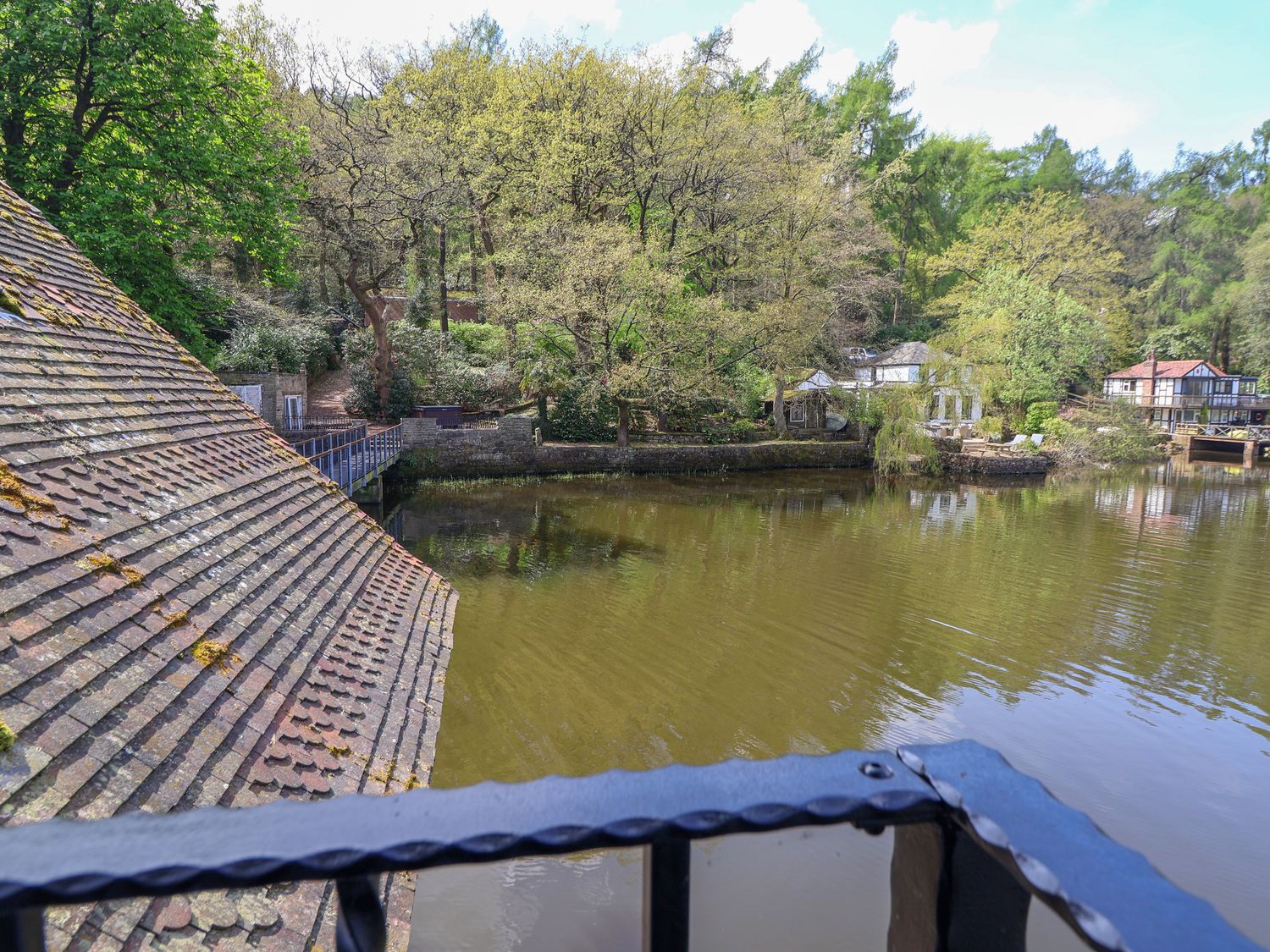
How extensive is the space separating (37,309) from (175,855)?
611 cm

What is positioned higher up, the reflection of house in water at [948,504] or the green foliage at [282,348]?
the green foliage at [282,348]

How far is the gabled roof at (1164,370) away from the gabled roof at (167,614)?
159 ft

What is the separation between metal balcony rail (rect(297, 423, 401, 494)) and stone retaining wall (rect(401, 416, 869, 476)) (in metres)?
2.29

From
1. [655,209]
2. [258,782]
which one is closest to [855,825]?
[258,782]

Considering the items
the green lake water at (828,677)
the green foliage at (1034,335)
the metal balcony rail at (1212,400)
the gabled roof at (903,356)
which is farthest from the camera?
the metal balcony rail at (1212,400)

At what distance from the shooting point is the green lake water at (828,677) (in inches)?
231

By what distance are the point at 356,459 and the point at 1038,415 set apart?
31837 mm

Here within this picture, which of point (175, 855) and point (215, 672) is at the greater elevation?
point (175, 855)

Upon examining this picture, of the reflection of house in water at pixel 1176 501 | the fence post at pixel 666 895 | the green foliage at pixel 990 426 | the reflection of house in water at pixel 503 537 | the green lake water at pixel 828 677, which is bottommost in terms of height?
the green lake water at pixel 828 677

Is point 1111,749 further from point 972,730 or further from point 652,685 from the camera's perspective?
point 652,685

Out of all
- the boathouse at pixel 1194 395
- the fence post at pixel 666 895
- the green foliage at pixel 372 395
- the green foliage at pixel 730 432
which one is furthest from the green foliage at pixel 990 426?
the fence post at pixel 666 895

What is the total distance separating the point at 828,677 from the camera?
10.1 meters

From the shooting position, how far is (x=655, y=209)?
3022 cm

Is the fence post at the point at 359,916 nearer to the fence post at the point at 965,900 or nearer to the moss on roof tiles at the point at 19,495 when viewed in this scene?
the fence post at the point at 965,900
